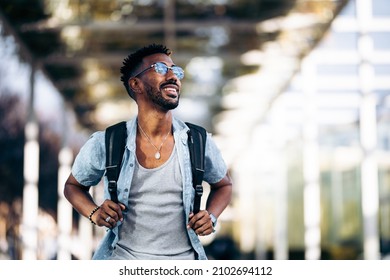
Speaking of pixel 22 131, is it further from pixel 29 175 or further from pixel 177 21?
pixel 177 21

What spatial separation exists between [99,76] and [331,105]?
3.23 metres

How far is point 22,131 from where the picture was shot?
504 inches

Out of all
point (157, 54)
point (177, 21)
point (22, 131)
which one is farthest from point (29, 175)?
point (157, 54)

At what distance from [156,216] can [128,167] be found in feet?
0.63

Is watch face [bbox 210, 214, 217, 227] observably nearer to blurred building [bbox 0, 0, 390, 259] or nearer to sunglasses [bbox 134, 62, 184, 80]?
sunglasses [bbox 134, 62, 184, 80]

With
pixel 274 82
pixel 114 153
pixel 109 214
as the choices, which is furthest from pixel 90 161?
pixel 274 82

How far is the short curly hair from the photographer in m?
3.15

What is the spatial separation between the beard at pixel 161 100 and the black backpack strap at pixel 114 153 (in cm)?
15

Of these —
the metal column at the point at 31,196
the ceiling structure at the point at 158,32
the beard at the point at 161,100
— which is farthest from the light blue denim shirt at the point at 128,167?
the metal column at the point at 31,196

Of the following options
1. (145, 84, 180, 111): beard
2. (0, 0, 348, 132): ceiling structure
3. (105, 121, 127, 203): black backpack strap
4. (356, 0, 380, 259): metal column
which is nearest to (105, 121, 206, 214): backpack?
(105, 121, 127, 203): black backpack strap

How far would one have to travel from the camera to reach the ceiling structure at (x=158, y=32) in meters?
9.44

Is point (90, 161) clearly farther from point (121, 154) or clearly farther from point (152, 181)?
point (152, 181)
